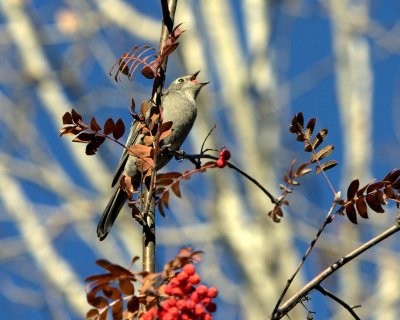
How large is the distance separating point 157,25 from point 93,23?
2.85 feet

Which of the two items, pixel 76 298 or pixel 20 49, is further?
pixel 20 49

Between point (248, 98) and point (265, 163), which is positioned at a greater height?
point (248, 98)

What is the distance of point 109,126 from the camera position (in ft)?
6.12

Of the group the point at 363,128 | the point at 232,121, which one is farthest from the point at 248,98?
the point at 363,128

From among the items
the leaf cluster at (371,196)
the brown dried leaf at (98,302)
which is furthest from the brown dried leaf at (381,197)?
the brown dried leaf at (98,302)

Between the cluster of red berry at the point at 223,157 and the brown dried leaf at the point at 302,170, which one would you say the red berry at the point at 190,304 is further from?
the brown dried leaf at the point at 302,170

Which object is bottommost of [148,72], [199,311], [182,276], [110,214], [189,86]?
[199,311]

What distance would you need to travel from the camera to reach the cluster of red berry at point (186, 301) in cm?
158

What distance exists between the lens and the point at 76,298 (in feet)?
26.2

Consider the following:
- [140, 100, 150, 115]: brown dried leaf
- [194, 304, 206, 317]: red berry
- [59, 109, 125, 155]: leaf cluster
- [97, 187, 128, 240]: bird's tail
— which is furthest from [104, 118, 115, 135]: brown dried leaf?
[97, 187, 128, 240]: bird's tail

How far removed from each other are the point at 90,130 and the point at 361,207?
707 mm

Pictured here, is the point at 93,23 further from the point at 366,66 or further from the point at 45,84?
the point at 366,66

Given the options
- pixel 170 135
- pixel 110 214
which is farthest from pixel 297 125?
pixel 170 135

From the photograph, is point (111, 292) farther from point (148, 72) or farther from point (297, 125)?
point (297, 125)
